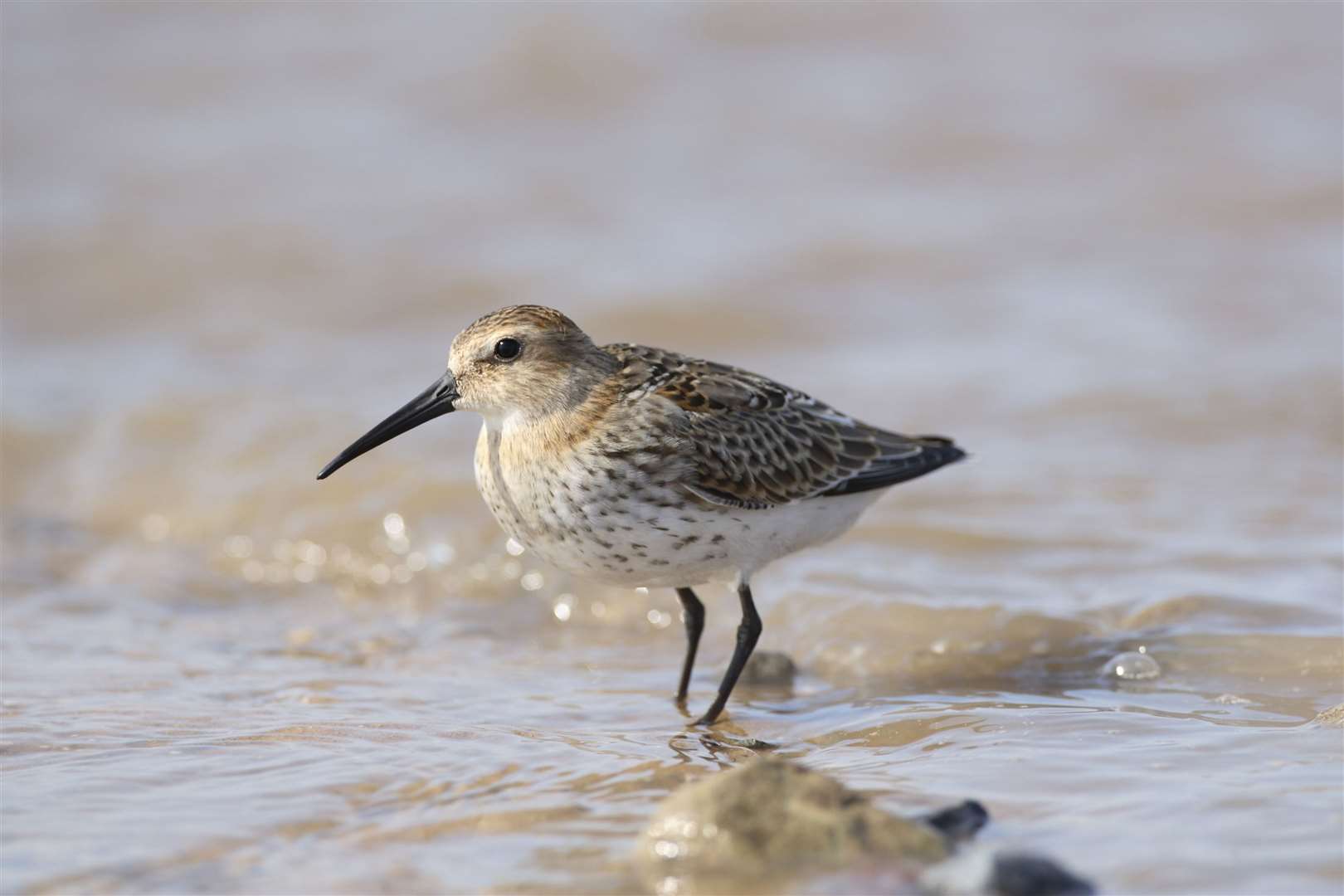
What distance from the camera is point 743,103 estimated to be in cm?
1491

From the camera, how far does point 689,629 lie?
22.2 ft

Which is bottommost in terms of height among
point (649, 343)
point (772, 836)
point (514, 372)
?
point (772, 836)

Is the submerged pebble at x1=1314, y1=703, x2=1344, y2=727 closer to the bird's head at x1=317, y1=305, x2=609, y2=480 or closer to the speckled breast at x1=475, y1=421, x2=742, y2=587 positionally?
the speckled breast at x1=475, y1=421, x2=742, y2=587

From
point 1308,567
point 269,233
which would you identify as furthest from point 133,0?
point 1308,567

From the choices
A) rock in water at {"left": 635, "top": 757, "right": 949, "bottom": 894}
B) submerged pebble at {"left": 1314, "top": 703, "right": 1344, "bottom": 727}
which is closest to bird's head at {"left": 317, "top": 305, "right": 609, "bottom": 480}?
rock in water at {"left": 635, "top": 757, "right": 949, "bottom": 894}

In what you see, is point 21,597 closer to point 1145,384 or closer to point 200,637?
point 200,637

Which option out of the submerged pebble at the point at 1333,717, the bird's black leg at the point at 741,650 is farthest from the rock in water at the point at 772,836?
the submerged pebble at the point at 1333,717

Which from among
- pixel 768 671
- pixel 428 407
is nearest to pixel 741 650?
pixel 768 671

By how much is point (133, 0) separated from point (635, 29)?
5.46 meters

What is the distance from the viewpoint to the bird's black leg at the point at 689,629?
661cm

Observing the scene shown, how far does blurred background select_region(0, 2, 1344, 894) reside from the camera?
5.12m

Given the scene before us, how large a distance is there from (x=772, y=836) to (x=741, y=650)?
2213 millimetres

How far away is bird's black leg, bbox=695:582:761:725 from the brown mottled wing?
16.5 inches

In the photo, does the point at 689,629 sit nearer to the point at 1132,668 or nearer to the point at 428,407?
the point at 428,407
